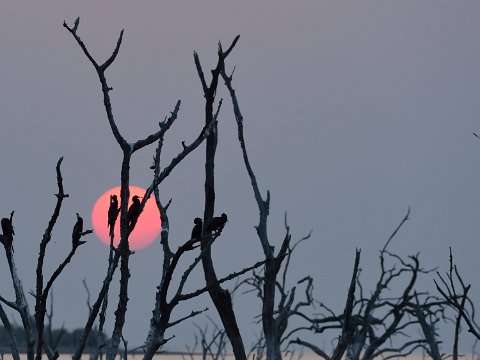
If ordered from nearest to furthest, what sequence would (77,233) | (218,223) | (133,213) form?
(77,233) < (133,213) < (218,223)

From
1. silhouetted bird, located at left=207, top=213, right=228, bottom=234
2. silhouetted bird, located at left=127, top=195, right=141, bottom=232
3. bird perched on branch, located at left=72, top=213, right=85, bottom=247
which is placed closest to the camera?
bird perched on branch, located at left=72, top=213, right=85, bottom=247

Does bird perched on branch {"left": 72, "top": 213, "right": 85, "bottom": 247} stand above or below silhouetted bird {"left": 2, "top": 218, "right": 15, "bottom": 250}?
below

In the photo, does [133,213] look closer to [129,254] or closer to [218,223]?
[129,254]

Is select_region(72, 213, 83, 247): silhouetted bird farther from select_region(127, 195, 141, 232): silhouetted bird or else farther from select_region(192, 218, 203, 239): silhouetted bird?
select_region(192, 218, 203, 239): silhouetted bird

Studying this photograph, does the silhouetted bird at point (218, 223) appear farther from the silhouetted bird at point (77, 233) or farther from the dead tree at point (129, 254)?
the silhouetted bird at point (77, 233)

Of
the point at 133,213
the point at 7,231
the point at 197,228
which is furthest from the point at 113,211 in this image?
the point at 197,228

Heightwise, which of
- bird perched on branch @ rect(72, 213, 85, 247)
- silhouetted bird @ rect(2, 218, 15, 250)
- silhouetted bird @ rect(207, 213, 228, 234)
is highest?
silhouetted bird @ rect(207, 213, 228, 234)

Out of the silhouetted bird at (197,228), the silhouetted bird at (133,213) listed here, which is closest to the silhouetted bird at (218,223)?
the silhouetted bird at (197,228)

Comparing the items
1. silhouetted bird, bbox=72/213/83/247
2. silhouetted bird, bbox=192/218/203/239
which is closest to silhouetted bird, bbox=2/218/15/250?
silhouetted bird, bbox=72/213/83/247

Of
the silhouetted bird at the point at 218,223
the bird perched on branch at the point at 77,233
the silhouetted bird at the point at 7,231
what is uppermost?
the silhouetted bird at the point at 218,223

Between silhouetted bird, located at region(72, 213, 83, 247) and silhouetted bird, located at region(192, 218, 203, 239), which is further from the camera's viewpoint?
silhouetted bird, located at region(192, 218, 203, 239)

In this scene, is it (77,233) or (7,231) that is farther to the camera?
(7,231)

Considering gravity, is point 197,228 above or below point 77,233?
above

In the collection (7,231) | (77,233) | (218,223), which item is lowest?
(77,233)
